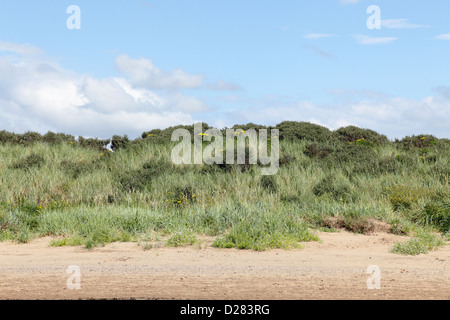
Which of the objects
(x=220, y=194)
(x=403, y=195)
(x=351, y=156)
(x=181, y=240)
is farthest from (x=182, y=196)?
(x=351, y=156)

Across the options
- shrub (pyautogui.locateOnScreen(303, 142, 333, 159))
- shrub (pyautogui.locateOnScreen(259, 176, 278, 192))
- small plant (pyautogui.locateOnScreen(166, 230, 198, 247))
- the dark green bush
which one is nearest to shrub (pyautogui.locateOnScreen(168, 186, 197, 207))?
shrub (pyautogui.locateOnScreen(259, 176, 278, 192))

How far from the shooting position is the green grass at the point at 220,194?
11.9 m

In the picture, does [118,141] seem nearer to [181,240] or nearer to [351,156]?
[351,156]

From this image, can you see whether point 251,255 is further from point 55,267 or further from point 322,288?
point 55,267

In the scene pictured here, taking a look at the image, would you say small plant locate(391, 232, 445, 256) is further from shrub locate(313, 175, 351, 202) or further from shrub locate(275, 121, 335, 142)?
shrub locate(275, 121, 335, 142)

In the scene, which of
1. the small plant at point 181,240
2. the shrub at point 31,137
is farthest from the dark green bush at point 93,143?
the small plant at point 181,240

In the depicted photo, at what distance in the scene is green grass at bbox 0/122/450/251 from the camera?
11.9 meters

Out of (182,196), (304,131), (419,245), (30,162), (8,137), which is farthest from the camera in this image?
(8,137)

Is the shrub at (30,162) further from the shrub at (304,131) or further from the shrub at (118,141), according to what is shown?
the shrub at (304,131)

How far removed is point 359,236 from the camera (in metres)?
12.1

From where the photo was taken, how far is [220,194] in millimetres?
15648
